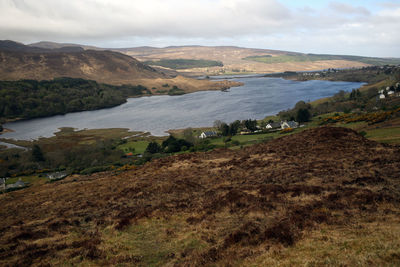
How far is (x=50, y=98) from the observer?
161 m

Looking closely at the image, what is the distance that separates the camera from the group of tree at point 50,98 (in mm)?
144413

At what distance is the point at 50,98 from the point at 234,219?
575 feet

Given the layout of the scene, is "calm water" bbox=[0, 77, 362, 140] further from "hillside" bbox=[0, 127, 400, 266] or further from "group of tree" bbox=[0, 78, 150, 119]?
"hillside" bbox=[0, 127, 400, 266]

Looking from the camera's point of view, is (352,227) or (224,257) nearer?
(224,257)

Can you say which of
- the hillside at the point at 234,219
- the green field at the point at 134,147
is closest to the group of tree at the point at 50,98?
the green field at the point at 134,147

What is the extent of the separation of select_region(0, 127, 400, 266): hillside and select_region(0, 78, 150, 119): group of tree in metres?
143

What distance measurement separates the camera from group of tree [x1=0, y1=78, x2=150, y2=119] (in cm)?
14441

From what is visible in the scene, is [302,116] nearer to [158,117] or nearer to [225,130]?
[225,130]

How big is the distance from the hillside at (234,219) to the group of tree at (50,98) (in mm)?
142802

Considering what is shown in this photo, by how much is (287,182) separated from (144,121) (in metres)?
107

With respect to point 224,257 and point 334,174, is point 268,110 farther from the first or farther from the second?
point 224,257

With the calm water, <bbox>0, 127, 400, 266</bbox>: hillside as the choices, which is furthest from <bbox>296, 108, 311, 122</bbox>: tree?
<bbox>0, 127, 400, 266</bbox>: hillside

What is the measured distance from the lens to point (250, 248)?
10.4 metres

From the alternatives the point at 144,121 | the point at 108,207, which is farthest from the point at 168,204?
the point at 144,121
